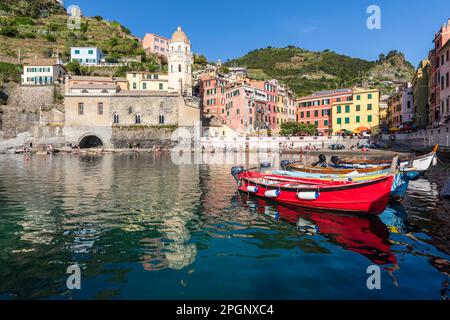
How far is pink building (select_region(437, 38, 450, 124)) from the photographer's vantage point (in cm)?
3366

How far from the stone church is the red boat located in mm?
49317

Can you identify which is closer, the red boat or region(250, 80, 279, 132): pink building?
the red boat

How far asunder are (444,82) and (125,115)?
5328 cm

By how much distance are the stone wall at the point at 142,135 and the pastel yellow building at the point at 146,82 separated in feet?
44.0

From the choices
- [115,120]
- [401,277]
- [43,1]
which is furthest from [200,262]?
[43,1]

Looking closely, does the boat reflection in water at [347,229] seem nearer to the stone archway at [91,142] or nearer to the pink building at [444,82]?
the pink building at [444,82]

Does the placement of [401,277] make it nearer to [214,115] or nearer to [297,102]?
[214,115]

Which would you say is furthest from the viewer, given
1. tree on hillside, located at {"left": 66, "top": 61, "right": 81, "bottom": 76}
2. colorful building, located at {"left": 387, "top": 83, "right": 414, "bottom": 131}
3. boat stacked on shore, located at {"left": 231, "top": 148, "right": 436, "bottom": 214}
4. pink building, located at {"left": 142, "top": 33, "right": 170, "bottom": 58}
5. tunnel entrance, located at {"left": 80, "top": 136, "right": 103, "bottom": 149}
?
pink building, located at {"left": 142, "top": 33, "right": 170, "bottom": 58}

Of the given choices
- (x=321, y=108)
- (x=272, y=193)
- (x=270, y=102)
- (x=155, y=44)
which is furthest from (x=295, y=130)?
(x=155, y=44)

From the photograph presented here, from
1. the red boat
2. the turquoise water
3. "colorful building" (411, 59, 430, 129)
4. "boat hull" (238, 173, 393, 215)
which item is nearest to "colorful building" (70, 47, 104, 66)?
→ "colorful building" (411, 59, 430, 129)

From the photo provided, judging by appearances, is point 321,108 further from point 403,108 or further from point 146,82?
point 146,82

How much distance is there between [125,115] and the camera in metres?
63.7
